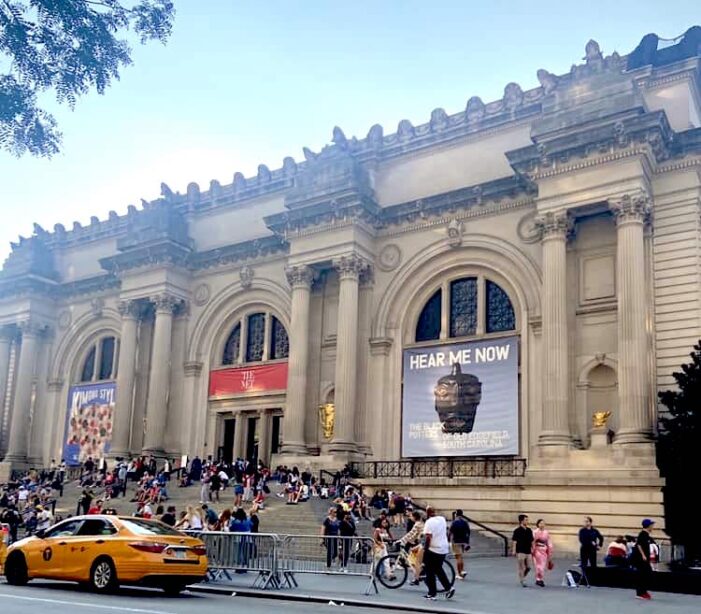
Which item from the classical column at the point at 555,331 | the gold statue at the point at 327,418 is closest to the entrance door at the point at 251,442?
the gold statue at the point at 327,418

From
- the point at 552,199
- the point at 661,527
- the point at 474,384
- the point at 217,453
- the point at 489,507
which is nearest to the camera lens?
the point at 661,527

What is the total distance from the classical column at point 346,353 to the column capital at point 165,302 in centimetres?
1005

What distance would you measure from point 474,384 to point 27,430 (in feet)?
87.5

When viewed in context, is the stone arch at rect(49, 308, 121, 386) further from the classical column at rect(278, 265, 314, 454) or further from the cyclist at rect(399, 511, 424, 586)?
the cyclist at rect(399, 511, 424, 586)

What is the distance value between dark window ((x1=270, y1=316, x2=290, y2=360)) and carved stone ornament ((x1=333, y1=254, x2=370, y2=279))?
5.45m

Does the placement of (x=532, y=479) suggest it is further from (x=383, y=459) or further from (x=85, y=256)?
(x=85, y=256)

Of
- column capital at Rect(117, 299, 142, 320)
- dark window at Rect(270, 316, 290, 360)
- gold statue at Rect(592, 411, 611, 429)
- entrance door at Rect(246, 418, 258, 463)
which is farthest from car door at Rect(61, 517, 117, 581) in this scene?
column capital at Rect(117, 299, 142, 320)

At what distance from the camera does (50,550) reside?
16.2m

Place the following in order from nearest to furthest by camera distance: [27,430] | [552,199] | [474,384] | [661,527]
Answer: [661,527] → [552,199] → [474,384] → [27,430]

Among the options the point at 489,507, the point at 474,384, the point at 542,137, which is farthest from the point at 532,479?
the point at 542,137

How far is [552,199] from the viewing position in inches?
1218

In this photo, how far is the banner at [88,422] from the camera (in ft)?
148

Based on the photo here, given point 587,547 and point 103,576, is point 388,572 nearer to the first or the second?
point 587,547

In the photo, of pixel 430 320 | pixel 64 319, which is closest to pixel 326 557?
pixel 430 320
